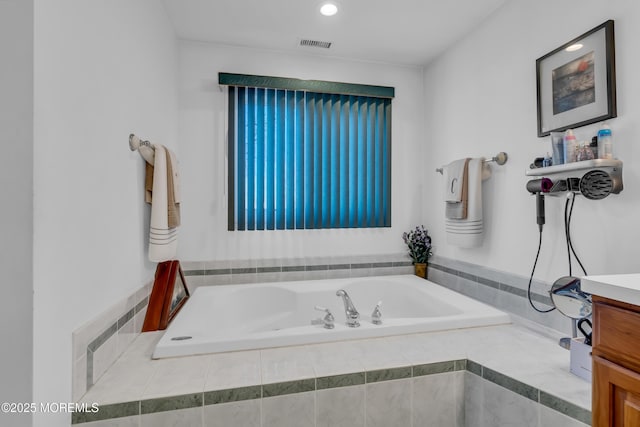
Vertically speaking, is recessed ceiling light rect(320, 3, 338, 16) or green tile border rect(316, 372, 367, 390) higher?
recessed ceiling light rect(320, 3, 338, 16)

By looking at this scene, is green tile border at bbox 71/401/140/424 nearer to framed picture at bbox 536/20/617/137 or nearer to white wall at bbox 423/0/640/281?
white wall at bbox 423/0/640/281

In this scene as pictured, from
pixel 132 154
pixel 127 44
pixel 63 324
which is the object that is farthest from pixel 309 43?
pixel 63 324

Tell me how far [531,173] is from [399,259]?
135 centimetres

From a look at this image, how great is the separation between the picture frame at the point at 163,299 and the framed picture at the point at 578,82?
7.35ft

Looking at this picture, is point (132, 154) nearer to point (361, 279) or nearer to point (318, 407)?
point (318, 407)

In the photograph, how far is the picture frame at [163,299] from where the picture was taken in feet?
5.59

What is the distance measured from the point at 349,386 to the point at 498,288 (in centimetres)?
126

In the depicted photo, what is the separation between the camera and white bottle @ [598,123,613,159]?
4.31 feet

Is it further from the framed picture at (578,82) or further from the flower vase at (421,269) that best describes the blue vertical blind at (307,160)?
the framed picture at (578,82)

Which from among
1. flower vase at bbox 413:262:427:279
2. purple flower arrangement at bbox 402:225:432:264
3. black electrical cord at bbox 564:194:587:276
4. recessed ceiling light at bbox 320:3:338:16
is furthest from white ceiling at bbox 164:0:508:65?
flower vase at bbox 413:262:427:279

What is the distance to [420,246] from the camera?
2646mm

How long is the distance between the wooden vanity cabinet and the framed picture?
96 cm

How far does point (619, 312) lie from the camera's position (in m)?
0.82

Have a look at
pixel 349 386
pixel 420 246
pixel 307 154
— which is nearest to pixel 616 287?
pixel 349 386
